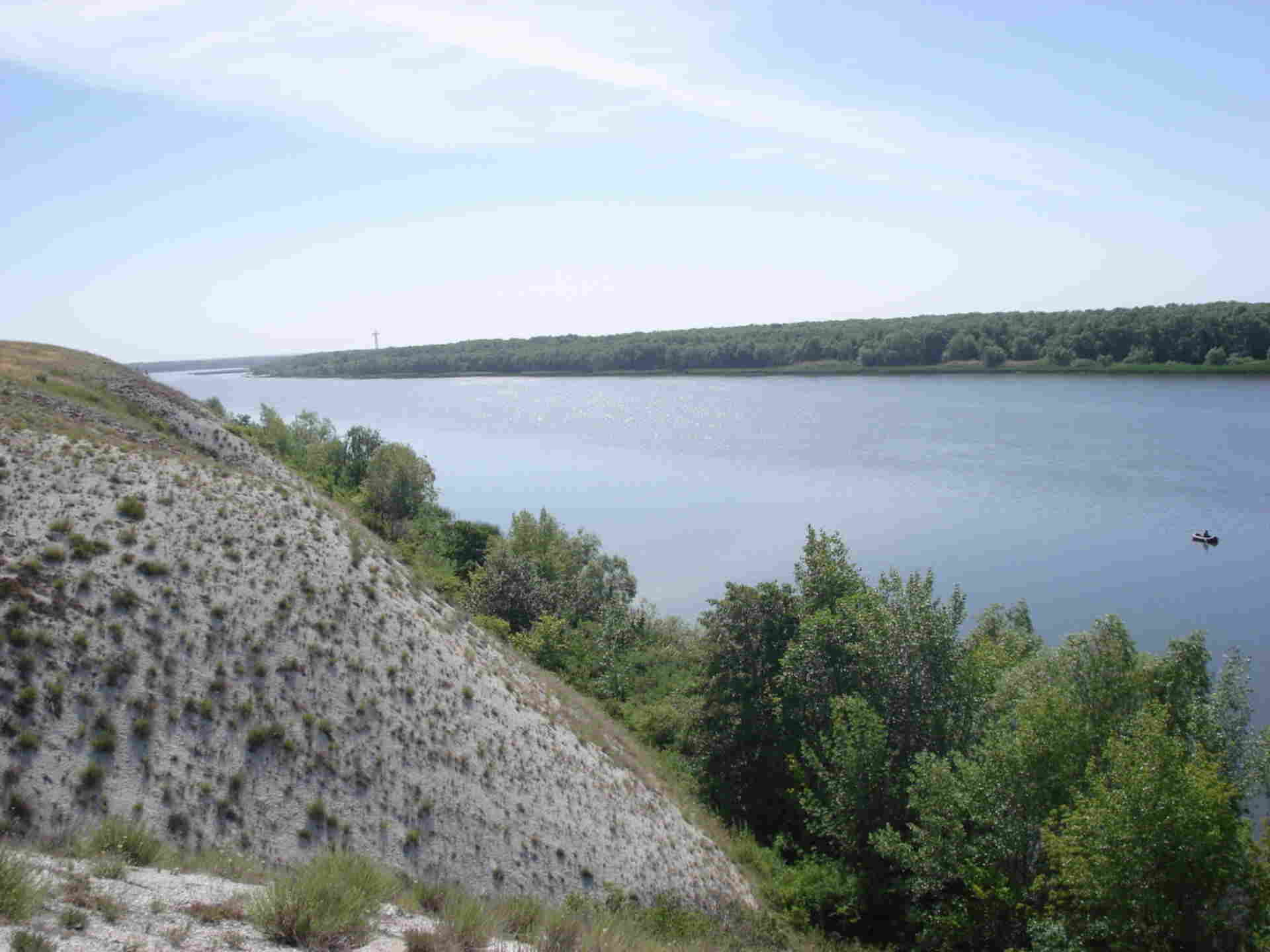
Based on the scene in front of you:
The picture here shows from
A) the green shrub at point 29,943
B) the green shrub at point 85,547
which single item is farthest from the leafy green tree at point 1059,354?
the green shrub at point 29,943

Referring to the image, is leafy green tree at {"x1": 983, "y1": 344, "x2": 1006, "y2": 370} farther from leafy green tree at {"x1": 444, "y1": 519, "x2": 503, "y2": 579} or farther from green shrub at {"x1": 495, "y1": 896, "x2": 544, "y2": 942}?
green shrub at {"x1": 495, "y1": 896, "x2": 544, "y2": 942}

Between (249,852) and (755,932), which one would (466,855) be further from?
(755,932)

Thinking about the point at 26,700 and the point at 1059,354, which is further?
the point at 1059,354

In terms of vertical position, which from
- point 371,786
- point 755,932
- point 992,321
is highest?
point 992,321

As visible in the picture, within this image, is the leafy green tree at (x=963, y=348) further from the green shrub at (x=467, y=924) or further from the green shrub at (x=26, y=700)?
the green shrub at (x=467, y=924)

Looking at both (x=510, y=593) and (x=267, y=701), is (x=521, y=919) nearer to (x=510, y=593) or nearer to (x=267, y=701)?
(x=267, y=701)

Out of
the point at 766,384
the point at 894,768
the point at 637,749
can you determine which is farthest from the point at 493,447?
the point at 894,768

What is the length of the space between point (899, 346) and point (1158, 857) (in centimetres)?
10585

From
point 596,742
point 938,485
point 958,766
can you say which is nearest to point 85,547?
point 596,742

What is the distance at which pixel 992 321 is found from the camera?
378ft

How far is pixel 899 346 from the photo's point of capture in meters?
114

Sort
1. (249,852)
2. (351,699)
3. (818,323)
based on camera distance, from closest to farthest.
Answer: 1. (249,852)
2. (351,699)
3. (818,323)

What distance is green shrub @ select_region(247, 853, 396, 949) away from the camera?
7.49 m

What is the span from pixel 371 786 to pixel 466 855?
1.87m
